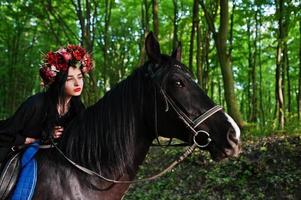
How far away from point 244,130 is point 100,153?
9121mm

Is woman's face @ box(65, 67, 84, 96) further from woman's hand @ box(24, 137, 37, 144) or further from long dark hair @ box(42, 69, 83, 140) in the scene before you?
woman's hand @ box(24, 137, 37, 144)

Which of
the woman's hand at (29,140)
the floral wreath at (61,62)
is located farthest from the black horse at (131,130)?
the floral wreath at (61,62)

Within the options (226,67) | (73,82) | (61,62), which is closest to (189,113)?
(73,82)

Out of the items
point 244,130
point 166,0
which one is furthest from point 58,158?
point 166,0

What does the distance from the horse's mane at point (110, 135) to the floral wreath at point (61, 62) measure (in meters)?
0.49

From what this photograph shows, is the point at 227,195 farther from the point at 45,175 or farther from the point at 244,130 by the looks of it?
the point at 45,175

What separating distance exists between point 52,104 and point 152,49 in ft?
2.84

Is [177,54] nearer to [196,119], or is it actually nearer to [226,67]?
[196,119]

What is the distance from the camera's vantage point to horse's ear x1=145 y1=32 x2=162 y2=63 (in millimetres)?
2863

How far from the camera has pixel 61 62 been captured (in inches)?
128

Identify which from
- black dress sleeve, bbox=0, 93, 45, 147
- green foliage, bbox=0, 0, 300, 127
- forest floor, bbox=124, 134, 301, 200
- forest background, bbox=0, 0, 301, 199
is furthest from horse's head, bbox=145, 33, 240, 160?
green foliage, bbox=0, 0, 300, 127

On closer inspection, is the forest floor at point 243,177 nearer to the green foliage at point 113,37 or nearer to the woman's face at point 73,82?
the green foliage at point 113,37

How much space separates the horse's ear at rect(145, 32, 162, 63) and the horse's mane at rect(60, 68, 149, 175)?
0.64 ft

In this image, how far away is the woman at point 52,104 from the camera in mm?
2996
